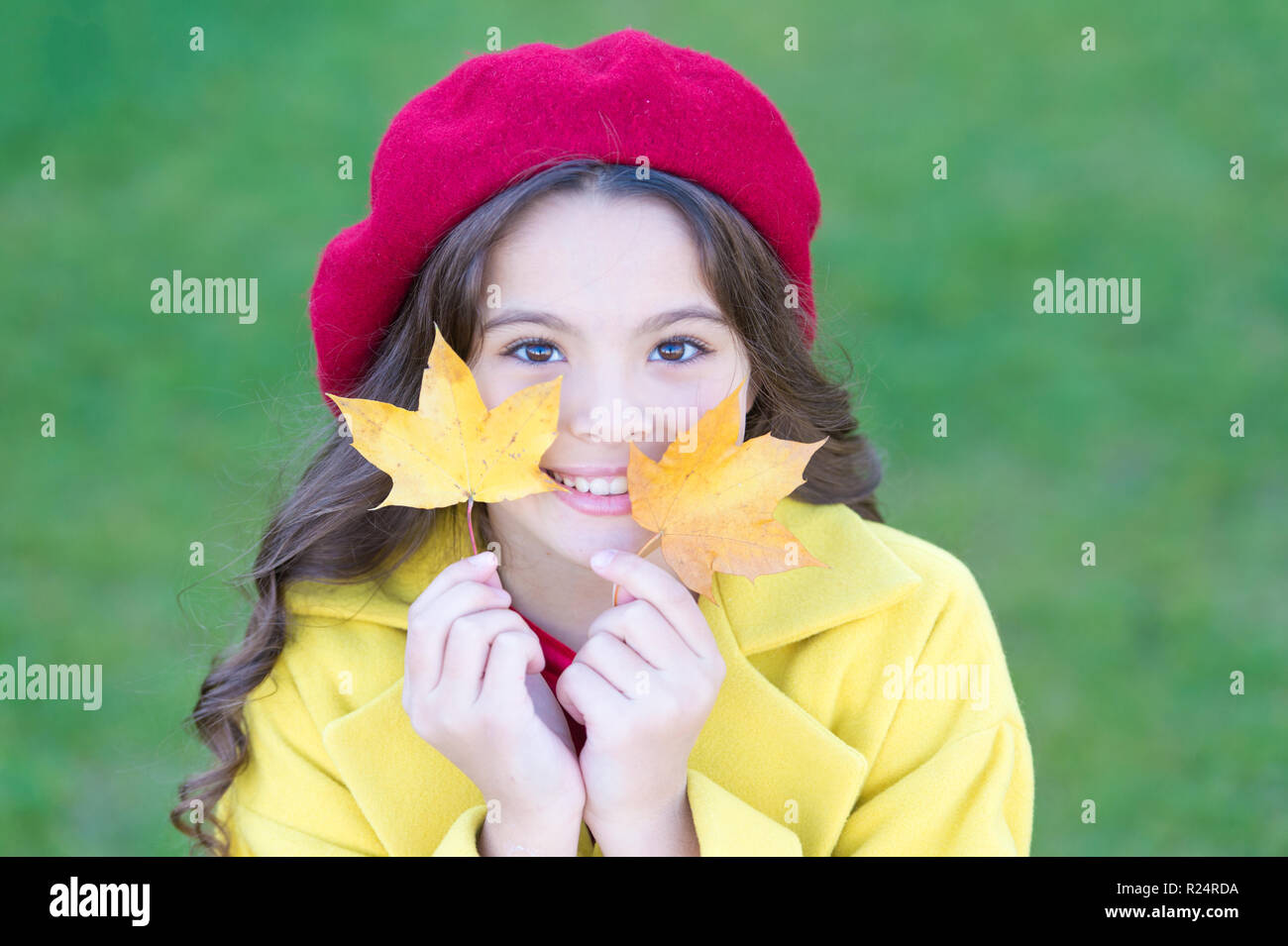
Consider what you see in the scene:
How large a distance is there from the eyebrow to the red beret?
17cm

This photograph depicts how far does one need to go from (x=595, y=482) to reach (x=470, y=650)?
0.34 m

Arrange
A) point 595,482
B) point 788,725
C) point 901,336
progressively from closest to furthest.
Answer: point 595,482 → point 788,725 → point 901,336

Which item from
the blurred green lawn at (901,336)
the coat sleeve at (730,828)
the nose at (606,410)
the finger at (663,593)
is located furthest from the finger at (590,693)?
the blurred green lawn at (901,336)

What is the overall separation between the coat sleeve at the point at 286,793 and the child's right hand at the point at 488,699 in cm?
35

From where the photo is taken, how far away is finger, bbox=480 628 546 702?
1737mm

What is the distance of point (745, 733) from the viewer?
6.94ft

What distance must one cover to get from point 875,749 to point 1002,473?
100 inches

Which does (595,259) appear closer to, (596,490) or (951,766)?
(596,490)

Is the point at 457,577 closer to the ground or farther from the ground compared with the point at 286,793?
farther from the ground

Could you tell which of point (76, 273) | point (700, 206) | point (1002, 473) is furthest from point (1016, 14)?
Answer: point (700, 206)

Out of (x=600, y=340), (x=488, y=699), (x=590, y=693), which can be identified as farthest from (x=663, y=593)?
(x=600, y=340)

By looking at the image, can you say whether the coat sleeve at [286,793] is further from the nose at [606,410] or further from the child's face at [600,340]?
the nose at [606,410]

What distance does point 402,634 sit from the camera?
2.22 meters

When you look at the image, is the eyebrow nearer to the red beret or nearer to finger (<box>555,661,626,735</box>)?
the red beret
